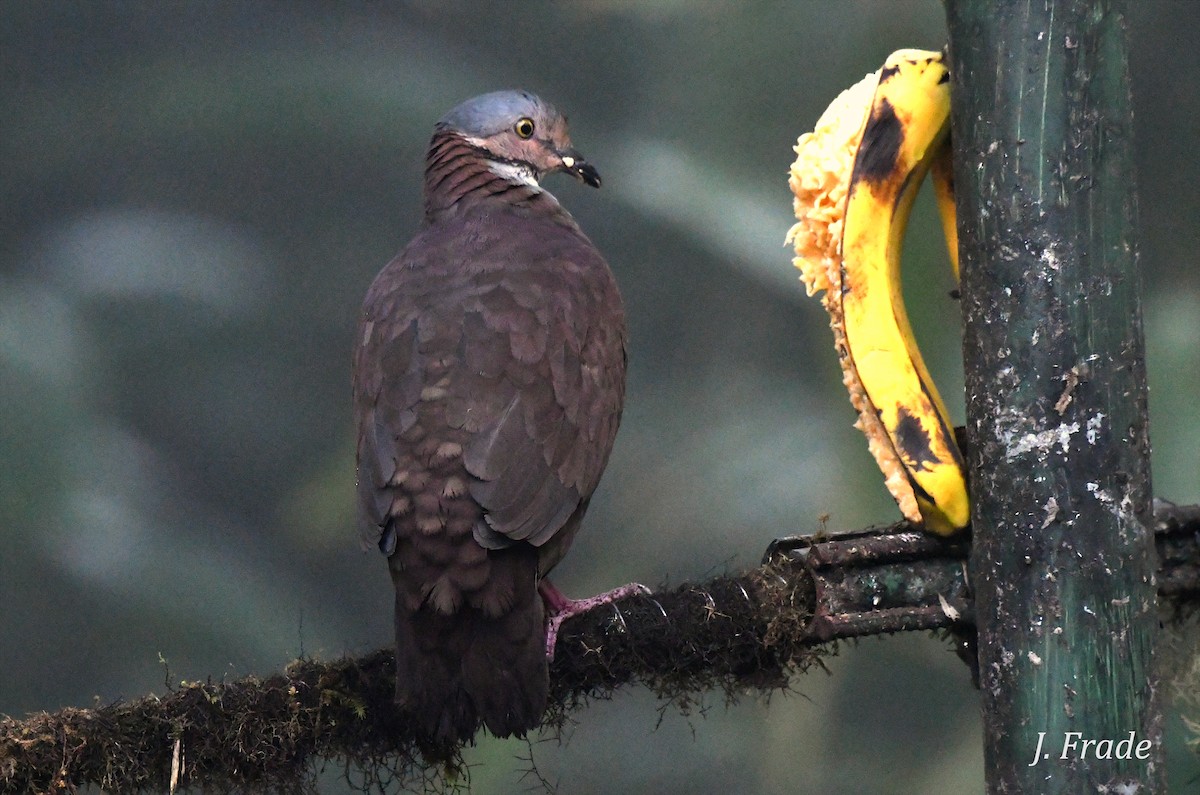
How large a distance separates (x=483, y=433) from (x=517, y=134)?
881mm

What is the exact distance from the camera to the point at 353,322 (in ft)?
13.9

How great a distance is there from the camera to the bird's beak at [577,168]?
121 inches

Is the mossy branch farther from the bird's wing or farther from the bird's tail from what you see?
the bird's wing

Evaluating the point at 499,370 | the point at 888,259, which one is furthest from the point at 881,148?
the point at 499,370

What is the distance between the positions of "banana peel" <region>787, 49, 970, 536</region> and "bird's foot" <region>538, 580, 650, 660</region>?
0.49 meters

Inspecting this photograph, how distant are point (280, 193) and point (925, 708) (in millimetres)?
2423

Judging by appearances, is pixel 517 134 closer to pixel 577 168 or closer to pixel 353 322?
pixel 577 168

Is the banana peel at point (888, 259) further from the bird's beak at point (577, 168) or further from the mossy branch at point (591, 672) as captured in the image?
the bird's beak at point (577, 168)

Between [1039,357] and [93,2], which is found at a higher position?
[93,2]

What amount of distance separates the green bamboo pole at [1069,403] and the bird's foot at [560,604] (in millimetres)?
656

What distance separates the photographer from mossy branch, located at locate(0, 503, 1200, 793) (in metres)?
2.20

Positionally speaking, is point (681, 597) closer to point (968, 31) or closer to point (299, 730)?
point (299, 730)

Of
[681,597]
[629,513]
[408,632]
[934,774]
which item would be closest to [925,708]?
[934,774]

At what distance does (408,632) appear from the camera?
2.23 metres
